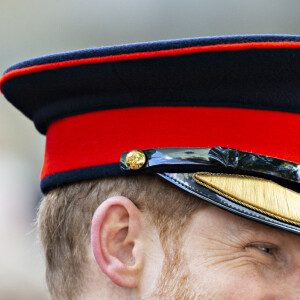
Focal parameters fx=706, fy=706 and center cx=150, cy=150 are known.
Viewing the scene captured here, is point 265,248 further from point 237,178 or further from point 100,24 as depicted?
point 100,24

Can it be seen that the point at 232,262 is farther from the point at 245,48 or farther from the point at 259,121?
the point at 245,48

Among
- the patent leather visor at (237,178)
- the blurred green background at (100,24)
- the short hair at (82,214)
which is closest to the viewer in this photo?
the patent leather visor at (237,178)

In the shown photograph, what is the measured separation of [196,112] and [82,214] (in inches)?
15.9

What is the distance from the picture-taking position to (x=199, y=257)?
5.33 ft

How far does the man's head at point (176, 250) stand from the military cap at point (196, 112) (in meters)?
0.07

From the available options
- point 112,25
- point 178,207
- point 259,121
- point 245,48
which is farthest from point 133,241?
point 112,25

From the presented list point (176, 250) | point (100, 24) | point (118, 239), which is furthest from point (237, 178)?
point (100, 24)

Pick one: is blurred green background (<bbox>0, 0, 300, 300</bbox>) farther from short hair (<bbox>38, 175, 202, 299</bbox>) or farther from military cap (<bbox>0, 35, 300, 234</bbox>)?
military cap (<bbox>0, 35, 300, 234</bbox>)

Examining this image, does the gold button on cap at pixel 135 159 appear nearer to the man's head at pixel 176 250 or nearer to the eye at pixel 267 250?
the man's head at pixel 176 250

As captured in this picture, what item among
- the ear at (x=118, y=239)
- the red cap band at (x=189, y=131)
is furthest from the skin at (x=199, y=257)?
the red cap band at (x=189, y=131)

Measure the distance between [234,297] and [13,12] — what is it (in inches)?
302

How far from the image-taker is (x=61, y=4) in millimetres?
8906

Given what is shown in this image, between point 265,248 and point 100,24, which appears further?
point 100,24

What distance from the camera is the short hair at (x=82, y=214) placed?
5.43 feet
